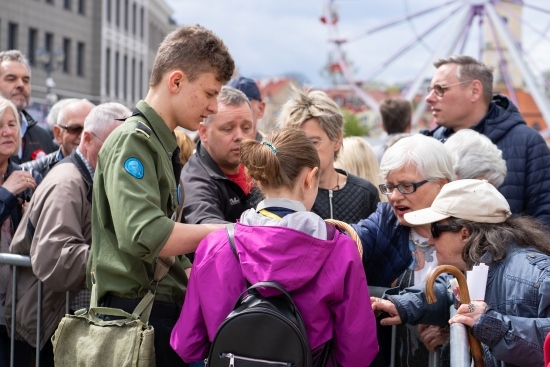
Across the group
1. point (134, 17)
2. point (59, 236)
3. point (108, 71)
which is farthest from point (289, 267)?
point (134, 17)

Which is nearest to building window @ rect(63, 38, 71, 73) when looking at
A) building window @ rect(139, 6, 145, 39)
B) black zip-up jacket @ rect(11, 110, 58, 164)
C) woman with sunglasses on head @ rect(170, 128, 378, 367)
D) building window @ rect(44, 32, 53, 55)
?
building window @ rect(44, 32, 53, 55)

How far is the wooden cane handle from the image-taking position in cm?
298

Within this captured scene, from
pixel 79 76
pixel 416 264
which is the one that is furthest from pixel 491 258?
pixel 79 76

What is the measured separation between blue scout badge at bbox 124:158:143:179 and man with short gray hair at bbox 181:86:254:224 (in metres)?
1.03

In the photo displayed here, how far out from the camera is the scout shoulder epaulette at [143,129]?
10.1 feet

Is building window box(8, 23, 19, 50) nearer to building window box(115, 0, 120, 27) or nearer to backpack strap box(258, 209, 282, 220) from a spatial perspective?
building window box(115, 0, 120, 27)

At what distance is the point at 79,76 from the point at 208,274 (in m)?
49.1

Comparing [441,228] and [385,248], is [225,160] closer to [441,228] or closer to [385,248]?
[385,248]

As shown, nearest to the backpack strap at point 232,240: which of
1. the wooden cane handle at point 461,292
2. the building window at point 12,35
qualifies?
the wooden cane handle at point 461,292

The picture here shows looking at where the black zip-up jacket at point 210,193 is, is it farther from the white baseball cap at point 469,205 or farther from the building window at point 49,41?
the building window at point 49,41

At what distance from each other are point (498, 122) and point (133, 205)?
9.98 ft

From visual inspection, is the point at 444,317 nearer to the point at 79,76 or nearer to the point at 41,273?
the point at 41,273

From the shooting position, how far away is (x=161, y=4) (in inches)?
2714

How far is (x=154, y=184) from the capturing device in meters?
3.07
